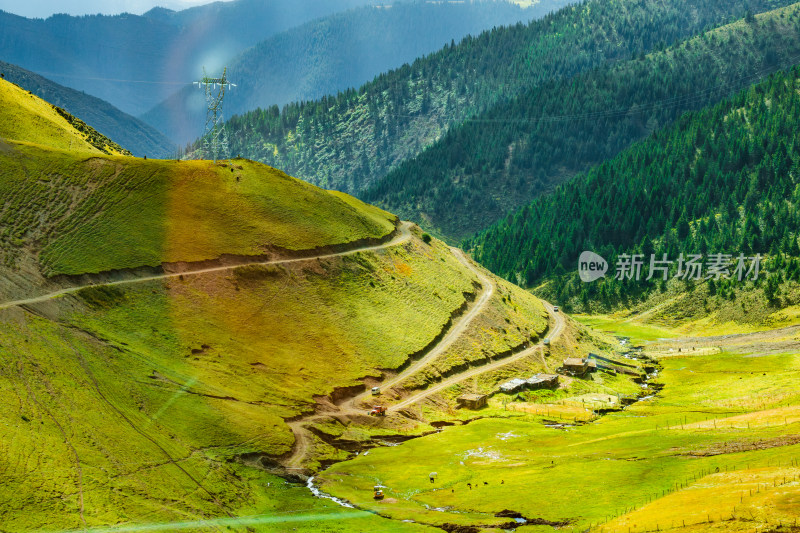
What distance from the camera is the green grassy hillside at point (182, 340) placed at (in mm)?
93875

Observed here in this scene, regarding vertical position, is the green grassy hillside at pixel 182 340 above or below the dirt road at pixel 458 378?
above

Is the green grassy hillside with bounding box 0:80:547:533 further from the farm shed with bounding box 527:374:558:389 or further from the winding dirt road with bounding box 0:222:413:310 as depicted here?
the farm shed with bounding box 527:374:558:389

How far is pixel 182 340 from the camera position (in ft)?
445

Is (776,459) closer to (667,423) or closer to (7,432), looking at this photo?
(667,423)

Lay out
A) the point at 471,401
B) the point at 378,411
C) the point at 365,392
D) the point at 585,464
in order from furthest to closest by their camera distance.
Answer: the point at 471,401
the point at 365,392
the point at 378,411
the point at 585,464

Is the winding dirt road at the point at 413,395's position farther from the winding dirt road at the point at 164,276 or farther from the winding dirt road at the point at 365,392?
the winding dirt road at the point at 164,276

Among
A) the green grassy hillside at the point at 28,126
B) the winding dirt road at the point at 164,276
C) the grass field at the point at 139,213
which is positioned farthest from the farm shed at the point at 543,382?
the green grassy hillside at the point at 28,126

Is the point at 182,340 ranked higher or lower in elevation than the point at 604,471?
higher

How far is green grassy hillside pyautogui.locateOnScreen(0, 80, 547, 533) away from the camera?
93.9 metres

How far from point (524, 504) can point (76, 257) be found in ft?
285

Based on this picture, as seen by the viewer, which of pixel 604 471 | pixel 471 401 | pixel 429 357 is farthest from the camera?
pixel 429 357

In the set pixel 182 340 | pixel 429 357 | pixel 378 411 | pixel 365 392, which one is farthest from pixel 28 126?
pixel 378 411

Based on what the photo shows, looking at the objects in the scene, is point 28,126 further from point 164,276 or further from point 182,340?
point 182,340

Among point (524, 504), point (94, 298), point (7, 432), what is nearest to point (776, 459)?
point (524, 504)
